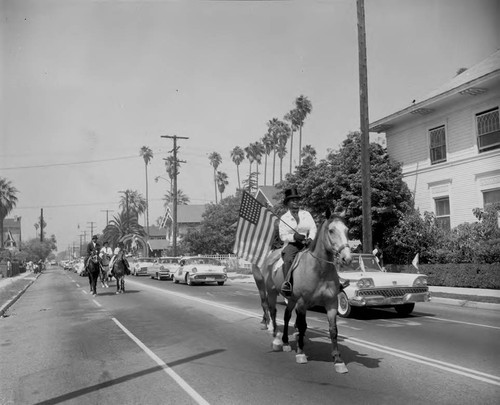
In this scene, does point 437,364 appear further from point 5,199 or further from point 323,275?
point 5,199

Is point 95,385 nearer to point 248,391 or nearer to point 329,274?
point 248,391

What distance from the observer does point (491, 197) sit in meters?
21.4

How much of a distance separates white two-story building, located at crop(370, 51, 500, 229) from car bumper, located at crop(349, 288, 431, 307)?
38.2 feet

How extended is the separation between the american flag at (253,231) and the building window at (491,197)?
14733mm

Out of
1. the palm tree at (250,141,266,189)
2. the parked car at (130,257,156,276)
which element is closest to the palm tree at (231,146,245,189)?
the palm tree at (250,141,266,189)

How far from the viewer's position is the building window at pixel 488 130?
21.2 metres

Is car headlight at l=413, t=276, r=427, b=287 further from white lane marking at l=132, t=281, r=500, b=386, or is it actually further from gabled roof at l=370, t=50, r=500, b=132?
gabled roof at l=370, t=50, r=500, b=132

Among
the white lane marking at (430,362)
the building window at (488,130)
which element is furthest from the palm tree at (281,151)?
the white lane marking at (430,362)

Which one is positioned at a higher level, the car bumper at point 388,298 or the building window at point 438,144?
the building window at point 438,144

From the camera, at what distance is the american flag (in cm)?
1034

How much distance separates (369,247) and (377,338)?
392 inches

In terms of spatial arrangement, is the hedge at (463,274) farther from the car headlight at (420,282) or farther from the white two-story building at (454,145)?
the car headlight at (420,282)

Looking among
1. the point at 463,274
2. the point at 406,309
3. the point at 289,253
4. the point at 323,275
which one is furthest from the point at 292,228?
the point at 463,274

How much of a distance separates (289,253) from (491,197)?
55.5 ft
